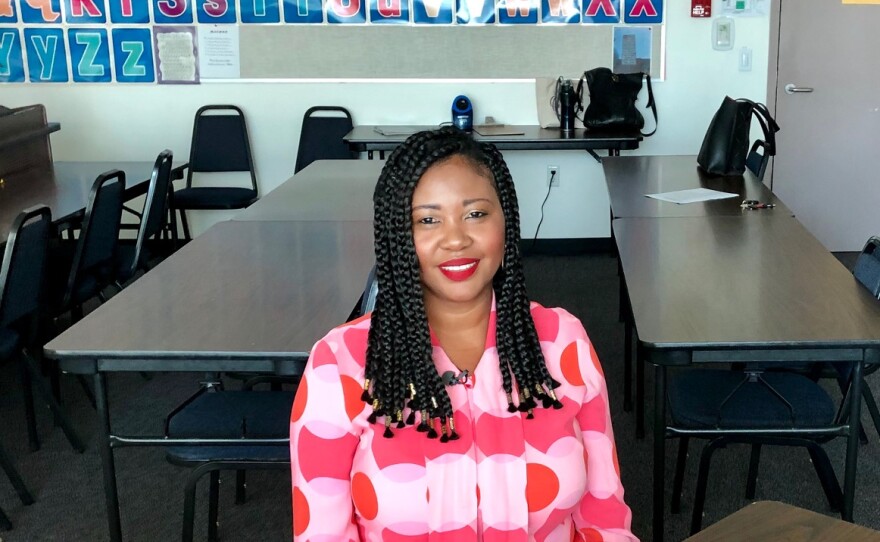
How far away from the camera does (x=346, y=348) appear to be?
1.46 metres

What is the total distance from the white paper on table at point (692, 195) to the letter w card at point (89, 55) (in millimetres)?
Result: 3236

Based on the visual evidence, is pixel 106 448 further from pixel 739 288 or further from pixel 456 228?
pixel 739 288

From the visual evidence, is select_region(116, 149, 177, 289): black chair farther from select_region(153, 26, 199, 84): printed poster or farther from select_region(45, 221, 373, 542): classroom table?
select_region(153, 26, 199, 84): printed poster

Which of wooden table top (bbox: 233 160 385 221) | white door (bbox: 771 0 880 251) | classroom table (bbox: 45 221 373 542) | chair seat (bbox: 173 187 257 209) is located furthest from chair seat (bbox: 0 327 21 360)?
white door (bbox: 771 0 880 251)

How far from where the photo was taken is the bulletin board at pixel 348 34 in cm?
529

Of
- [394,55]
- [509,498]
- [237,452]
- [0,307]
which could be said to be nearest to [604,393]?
[509,498]

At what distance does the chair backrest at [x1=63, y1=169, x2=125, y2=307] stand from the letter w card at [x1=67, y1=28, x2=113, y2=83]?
6.61ft

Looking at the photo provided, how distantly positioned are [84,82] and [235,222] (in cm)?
265

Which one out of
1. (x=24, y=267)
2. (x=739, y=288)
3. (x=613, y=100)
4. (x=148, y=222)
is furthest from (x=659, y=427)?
(x=613, y=100)

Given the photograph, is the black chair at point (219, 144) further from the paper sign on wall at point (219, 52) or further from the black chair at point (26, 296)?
the black chair at point (26, 296)

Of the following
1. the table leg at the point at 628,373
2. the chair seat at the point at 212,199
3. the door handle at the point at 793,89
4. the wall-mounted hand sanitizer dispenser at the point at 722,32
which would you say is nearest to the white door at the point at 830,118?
the door handle at the point at 793,89

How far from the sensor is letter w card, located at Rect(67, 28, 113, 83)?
5.37 metres

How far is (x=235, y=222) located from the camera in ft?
10.8

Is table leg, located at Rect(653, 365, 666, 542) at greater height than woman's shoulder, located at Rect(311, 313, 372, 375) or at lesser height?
lesser
